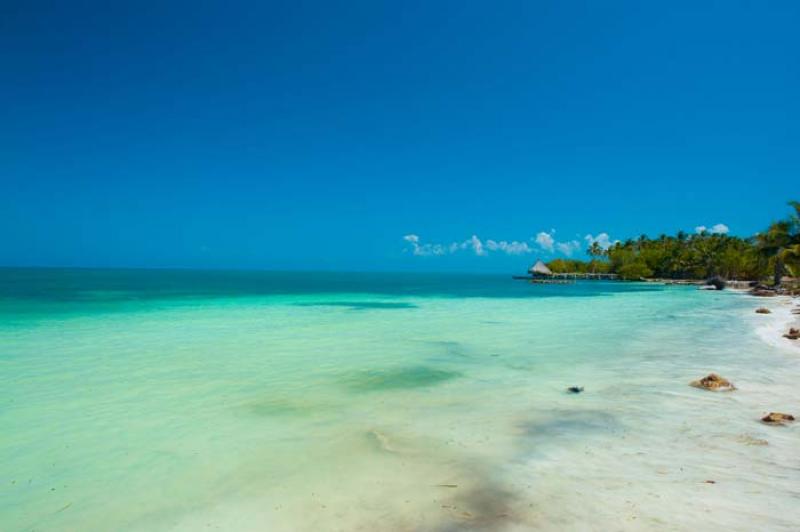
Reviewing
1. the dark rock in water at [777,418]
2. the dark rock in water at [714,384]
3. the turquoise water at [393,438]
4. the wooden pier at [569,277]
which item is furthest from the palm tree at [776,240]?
the dark rock in water at [777,418]

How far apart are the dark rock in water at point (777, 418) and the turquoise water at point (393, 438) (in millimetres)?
164

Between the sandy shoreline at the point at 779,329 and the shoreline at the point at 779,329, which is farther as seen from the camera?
the sandy shoreline at the point at 779,329

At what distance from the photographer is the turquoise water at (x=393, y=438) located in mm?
→ 3844

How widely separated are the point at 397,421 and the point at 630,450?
2876mm

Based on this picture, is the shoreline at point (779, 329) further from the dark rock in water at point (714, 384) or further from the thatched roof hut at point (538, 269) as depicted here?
the thatched roof hut at point (538, 269)

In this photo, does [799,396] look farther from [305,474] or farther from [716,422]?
[305,474]

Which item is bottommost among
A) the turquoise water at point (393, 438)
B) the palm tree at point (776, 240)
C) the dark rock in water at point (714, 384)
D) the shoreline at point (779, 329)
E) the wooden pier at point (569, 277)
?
the turquoise water at point (393, 438)

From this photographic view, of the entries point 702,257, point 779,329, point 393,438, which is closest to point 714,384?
point 393,438

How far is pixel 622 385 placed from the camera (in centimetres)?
821

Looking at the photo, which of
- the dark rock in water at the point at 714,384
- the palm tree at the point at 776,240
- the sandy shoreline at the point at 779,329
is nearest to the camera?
the dark rock in water at the point at 714,384

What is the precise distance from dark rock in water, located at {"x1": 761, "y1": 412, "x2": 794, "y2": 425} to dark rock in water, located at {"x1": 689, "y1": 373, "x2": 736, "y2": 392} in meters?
1.55

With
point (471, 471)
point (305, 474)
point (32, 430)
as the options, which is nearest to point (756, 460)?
point (471, 471)

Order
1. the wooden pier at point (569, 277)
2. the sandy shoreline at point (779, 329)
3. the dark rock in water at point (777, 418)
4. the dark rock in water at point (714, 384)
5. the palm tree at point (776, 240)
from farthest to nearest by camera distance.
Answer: the wooden pier at point (569, 277) → the palm tree at point (776, 240) → the sandy shoreline at point (779, 329) → the dark rock in water at point (714, 384) → the dark rock in water at point (777, 418)

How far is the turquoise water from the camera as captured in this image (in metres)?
3.84
